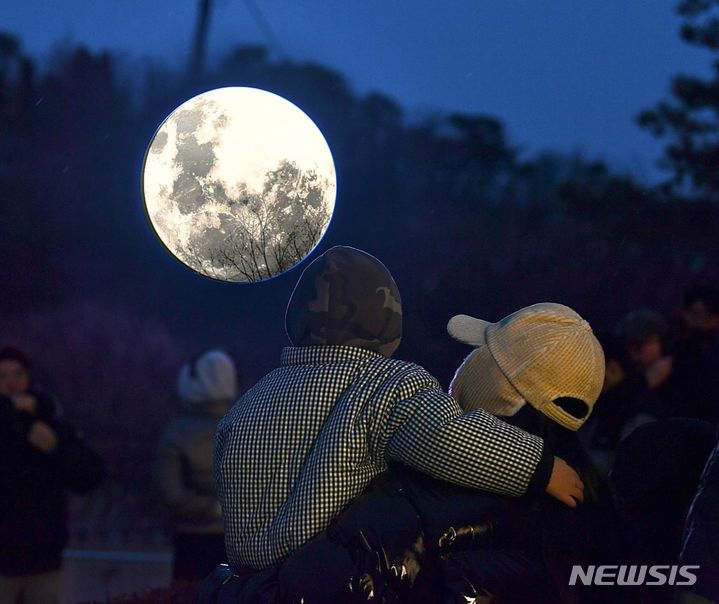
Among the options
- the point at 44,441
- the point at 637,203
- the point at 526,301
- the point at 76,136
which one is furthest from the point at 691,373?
the point at 76,136

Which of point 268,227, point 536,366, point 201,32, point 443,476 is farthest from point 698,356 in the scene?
point 201,32

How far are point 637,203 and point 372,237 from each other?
164 inches

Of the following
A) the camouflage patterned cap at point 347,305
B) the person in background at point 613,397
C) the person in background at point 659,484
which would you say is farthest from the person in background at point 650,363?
the camouflage patterned cap at point 347,305

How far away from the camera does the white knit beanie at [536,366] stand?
9.66 feet

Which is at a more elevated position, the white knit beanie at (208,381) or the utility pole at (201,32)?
the utility pole at (201,32)

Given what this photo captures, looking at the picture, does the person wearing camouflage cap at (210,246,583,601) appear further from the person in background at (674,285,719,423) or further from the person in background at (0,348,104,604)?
the person in background at (674,285,719,423)

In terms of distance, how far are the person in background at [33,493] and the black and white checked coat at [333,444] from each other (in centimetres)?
273

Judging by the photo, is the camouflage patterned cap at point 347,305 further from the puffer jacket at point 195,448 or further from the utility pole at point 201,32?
the utility pole at point 201,32

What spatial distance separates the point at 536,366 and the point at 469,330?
11.4 inches

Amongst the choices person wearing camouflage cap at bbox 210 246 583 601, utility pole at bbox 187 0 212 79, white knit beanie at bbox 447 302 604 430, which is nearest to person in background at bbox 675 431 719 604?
person wearing camouflage cap at bbox 210 246 583 601

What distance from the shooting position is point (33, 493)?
544 cm

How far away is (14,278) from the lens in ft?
56.3

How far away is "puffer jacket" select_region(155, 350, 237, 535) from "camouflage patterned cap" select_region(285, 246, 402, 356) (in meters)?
3.24

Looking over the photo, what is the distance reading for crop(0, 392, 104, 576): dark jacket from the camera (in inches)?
211
